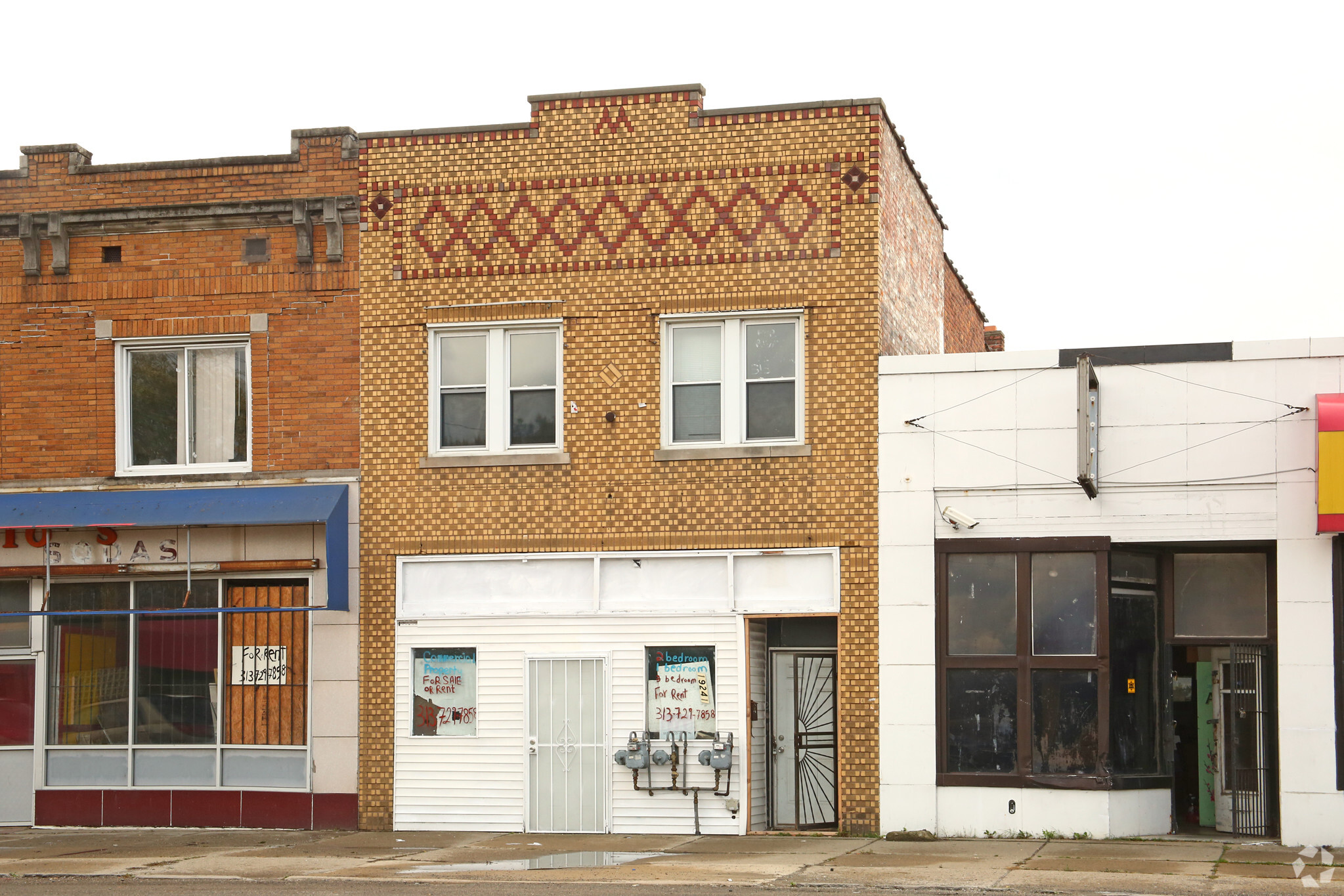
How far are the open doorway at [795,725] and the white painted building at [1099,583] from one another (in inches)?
39.9

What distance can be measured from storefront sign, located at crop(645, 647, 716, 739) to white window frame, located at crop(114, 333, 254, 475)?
18.3 feet

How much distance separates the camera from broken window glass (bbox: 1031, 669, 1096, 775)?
53.7 feet

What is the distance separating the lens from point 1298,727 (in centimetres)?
1576

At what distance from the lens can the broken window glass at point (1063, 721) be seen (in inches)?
644

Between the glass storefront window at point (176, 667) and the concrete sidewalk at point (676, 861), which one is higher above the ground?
the glass storefront window at point (176, 667)

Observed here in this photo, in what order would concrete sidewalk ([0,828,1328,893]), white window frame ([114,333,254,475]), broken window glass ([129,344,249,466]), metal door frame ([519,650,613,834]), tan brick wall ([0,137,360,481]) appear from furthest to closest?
broken window glass ([129,344,249,466]) < white window frame ([114,333,254,475]) < tan brick wall ([0,137,360,481]) < metal door frame ([519,650,613,834]) < concrete sidewalk ([0,828,1328,893])

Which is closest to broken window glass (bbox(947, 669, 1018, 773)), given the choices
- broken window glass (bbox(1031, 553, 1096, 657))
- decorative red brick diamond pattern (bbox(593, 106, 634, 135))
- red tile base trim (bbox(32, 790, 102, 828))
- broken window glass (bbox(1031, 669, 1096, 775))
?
broken window glass (bbox(1031, 669, 1096, 775))

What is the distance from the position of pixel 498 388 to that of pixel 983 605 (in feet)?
20.1

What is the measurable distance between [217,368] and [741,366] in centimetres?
655

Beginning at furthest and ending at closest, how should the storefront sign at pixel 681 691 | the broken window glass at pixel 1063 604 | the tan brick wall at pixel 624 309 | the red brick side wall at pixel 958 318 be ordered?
the red brick side wall at pixel 958 318
the storefront sign at pixel 681 691
the tan brick wall at pixel 624 309
the broken window glass at pixel 1063 604

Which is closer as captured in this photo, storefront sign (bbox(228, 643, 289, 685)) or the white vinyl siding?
the white vinyl siding

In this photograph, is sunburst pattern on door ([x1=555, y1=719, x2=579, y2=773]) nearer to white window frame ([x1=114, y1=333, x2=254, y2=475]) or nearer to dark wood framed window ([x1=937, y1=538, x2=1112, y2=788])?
dark wood framed window ([x1=937, y1=538, x2=1112, y2=788])

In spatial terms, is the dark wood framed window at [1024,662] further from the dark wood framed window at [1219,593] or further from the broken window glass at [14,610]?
the broken window glass at [14,610]

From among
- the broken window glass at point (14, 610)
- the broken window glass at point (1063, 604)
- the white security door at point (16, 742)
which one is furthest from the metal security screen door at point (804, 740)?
the broken window glass at point (14, 610)
